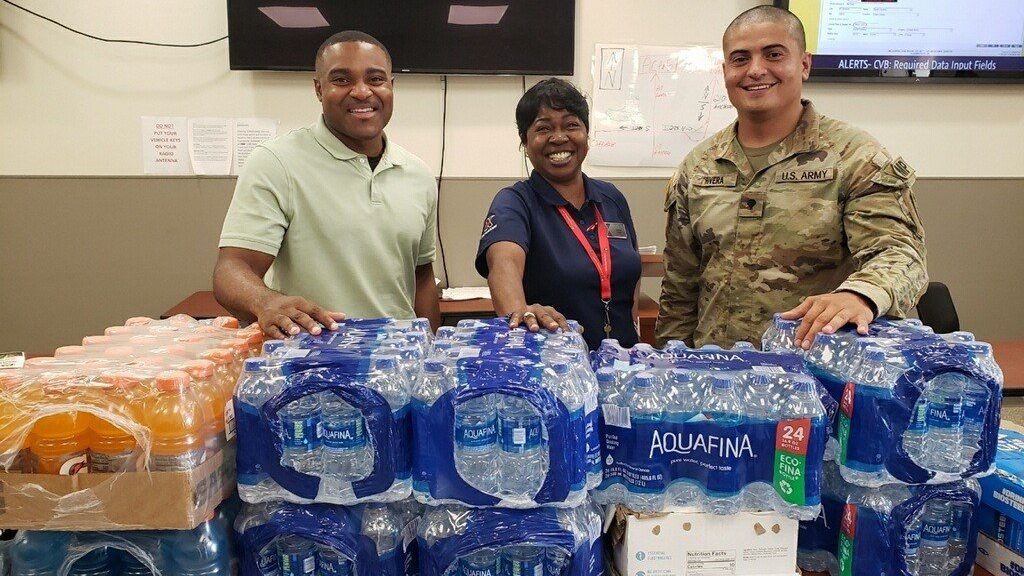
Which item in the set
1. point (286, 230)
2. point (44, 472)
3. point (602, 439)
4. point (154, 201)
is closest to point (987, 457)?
point (602, 439)

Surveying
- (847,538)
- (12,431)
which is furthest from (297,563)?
(847,538)

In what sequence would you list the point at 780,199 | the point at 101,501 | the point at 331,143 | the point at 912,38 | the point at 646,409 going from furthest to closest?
the point at 912,38, the point at 331,143, the point at 780,199, the point at 646,409, the point at 101,501

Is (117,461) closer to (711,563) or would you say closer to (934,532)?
(711,563)

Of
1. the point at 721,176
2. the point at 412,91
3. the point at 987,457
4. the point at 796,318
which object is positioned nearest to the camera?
the point at 987,457

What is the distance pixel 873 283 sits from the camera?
1.43 m

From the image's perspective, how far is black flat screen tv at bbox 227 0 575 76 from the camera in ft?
10.9

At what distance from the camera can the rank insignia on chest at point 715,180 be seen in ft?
6.26

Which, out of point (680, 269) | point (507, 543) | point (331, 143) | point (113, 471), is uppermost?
point (331, 143)

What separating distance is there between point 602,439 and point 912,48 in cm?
349

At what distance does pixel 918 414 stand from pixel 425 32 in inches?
116

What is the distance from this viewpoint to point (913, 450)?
1.16 m

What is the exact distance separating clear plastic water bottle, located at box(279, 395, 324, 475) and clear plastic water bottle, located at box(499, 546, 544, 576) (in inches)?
13.5

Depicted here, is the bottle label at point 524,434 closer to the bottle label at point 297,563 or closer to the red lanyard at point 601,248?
the bottle label at point 297,563

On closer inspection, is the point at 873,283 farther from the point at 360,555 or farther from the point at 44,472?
the point at 44,472
